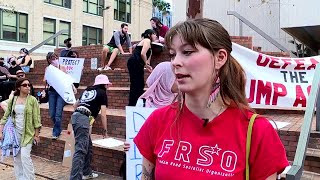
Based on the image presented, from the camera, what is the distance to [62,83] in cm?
708

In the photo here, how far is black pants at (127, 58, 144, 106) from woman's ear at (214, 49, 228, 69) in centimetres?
539

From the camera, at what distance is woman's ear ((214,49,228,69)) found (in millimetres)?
1600

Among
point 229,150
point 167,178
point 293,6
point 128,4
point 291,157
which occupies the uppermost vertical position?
point 128,4

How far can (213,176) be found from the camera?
4.95ft

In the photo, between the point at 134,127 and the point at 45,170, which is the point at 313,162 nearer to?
the point at 134,127

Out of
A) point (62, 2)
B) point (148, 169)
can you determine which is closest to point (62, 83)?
point (148, 169)

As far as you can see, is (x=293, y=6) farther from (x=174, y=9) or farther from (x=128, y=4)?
(x=128, y=4)

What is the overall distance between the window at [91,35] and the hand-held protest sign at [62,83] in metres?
24.6

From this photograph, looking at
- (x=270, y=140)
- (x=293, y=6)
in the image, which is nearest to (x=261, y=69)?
(x=270, y=140)

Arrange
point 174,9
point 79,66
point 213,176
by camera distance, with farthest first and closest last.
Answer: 1. point 174,9
2. point 79,66
3. point 213,176

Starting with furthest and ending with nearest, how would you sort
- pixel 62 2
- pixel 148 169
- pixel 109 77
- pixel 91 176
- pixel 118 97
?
1. pixel 62 2
2. pixel 109 77
3. pixel 118 97
4. pixel 91 176
5. pixel 148 169

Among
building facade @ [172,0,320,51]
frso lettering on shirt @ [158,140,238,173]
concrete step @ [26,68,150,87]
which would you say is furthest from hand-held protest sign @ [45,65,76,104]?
building facade @ [172,0,320,51]

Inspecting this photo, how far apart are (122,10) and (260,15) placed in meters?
24.0

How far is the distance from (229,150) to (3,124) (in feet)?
17.7
